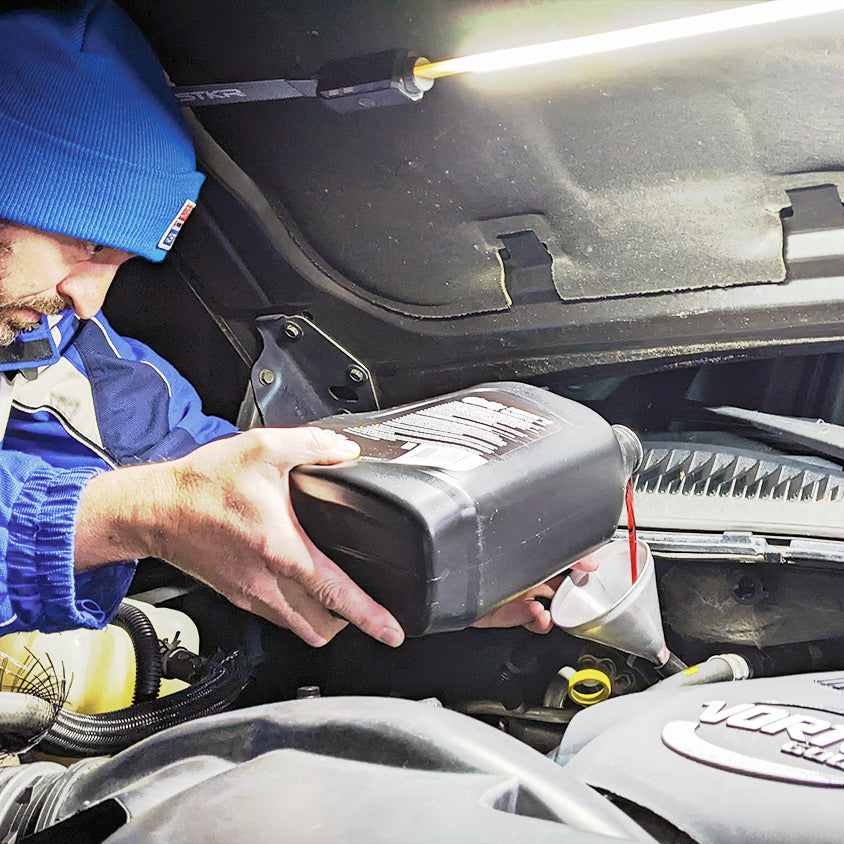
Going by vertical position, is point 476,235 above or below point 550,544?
above

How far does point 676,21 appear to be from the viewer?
0.86 m

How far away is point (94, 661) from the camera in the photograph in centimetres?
142

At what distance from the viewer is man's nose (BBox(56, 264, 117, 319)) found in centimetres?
123

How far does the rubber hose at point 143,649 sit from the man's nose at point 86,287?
0.43m

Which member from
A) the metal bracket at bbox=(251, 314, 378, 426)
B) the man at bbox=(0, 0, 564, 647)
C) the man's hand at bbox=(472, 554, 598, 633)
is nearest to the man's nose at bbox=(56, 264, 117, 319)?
the man at bbox=(0, 0, 564, 647)

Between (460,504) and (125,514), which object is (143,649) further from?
(460,504)

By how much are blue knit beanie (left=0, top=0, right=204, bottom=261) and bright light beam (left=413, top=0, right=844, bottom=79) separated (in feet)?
1.17

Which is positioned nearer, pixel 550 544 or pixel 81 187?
pixel 550 544

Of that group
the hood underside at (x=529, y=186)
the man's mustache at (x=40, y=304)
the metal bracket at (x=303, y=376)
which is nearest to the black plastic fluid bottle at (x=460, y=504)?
the hood underside at (x=529, y=186)

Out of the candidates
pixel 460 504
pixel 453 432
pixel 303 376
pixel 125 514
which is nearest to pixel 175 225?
pixel 303 376

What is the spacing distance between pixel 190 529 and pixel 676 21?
647 mm

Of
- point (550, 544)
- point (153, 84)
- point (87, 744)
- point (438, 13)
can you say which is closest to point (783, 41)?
point (438, 13)

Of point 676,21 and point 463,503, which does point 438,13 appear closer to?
point 676,21

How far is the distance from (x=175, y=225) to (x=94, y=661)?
2.16 feet
